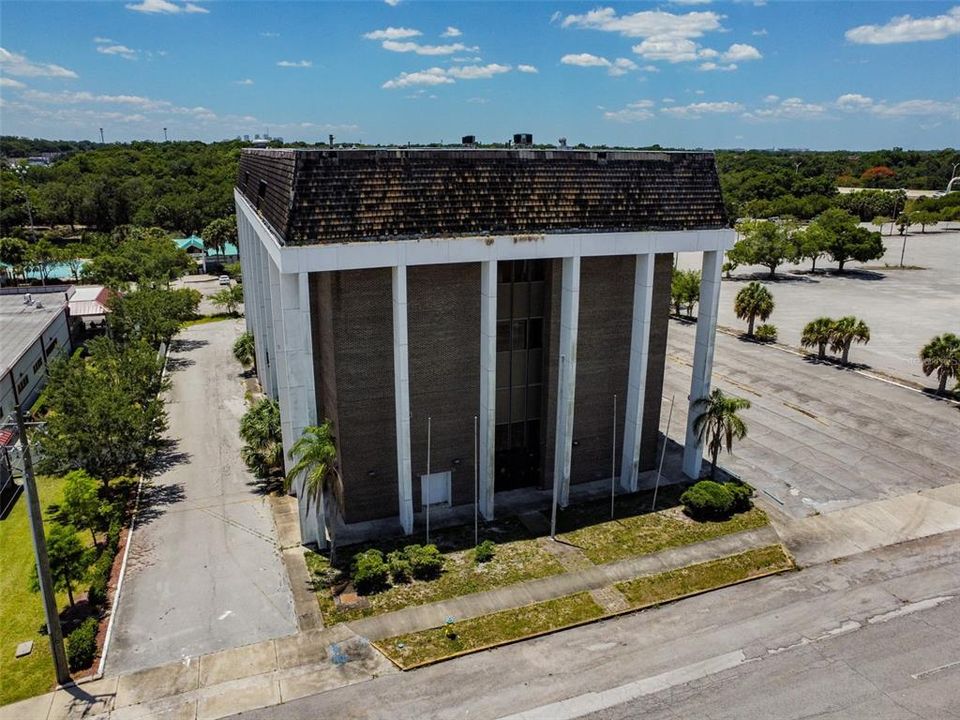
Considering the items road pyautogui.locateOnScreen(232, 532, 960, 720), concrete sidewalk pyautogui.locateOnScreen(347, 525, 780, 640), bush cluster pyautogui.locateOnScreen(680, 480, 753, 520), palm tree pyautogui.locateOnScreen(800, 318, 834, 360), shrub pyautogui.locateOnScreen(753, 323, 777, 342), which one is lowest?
road pyautogui.locateOnScreen(232, 532, 960, 720)

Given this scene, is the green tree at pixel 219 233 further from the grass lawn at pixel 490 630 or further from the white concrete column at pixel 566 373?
the grass lawn at pixel 490 630

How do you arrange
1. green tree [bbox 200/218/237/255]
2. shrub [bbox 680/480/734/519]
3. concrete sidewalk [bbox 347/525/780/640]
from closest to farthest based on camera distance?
concrete sidewalk [bbox 347/525/780/640] < shrub [bbox 680/480/734/519] < green tree [bbox 200/218/237/255]

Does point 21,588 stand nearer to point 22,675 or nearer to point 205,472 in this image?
point 22,675

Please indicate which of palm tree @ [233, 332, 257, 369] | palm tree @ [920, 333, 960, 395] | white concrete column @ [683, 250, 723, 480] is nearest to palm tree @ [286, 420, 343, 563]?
white concrete column @ [683, 250, 723, 480]

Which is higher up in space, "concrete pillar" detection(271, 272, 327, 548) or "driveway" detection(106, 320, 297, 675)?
"concrete pillar" detection(271, 272, 327, 548)

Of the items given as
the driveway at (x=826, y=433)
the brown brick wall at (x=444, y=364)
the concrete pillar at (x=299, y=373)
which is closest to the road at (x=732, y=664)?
the driveway at (x=826, y=433)

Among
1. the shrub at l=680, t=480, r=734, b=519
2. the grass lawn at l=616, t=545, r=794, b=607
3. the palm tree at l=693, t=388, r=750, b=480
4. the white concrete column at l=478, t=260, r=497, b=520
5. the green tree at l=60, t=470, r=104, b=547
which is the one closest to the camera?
the grass lawn at l=616, t=545, r=794, b=607

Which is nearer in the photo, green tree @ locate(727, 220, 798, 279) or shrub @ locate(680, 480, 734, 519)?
shrub @ locate(680, 480, 734, 519)

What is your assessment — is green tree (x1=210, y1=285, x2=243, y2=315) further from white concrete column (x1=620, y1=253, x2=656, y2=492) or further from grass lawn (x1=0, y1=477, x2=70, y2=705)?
white concrete column (x1=620, y1=253, x2=656, y2=492)

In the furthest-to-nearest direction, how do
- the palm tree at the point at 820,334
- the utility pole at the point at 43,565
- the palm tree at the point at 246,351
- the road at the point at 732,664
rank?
1. the palm tree at the point at 820,334
2. the palm tree at the point at 246,351
3. the road at the point at 732,664
4. the utility pole at the point at 43,565
